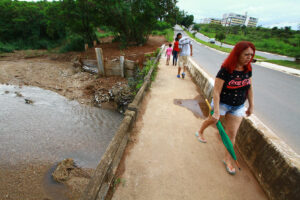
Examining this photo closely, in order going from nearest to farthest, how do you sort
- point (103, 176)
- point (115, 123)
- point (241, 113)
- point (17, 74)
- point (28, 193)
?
point (103, 176), point (241, 113), point (28, 193), point (115, 123), point (17, 74)

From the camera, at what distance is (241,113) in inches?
84.8

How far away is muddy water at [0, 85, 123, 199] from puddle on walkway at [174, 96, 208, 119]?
3.31 m

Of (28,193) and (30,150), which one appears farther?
(30,150)

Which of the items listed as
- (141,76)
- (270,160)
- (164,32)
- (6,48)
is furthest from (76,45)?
(270,160)

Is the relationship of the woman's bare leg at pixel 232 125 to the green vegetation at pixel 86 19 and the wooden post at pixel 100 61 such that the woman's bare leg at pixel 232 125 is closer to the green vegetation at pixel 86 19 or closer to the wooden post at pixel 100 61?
the wooden post at pixel 100 61

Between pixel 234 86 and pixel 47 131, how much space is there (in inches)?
277

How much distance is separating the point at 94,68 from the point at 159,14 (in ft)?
25.5

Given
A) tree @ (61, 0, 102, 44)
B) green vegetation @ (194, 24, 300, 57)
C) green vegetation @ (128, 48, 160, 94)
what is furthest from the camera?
green vegetation @ (194, 24, 300, 57)

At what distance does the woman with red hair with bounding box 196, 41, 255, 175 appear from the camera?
1834 millimetres

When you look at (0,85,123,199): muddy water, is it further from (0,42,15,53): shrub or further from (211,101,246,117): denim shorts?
(0,42,15,53): shrub

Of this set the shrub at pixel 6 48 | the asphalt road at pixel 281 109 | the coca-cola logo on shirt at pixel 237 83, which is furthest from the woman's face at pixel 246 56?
the shrub at pixel 6 48

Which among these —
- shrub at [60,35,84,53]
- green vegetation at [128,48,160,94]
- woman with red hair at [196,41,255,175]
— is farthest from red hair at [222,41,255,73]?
shrub at [60,35,84,53]

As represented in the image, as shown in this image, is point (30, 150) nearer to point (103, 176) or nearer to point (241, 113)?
point (103, 176)

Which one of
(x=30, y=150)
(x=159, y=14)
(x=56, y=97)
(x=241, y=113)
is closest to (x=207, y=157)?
(x=241, y=113)
